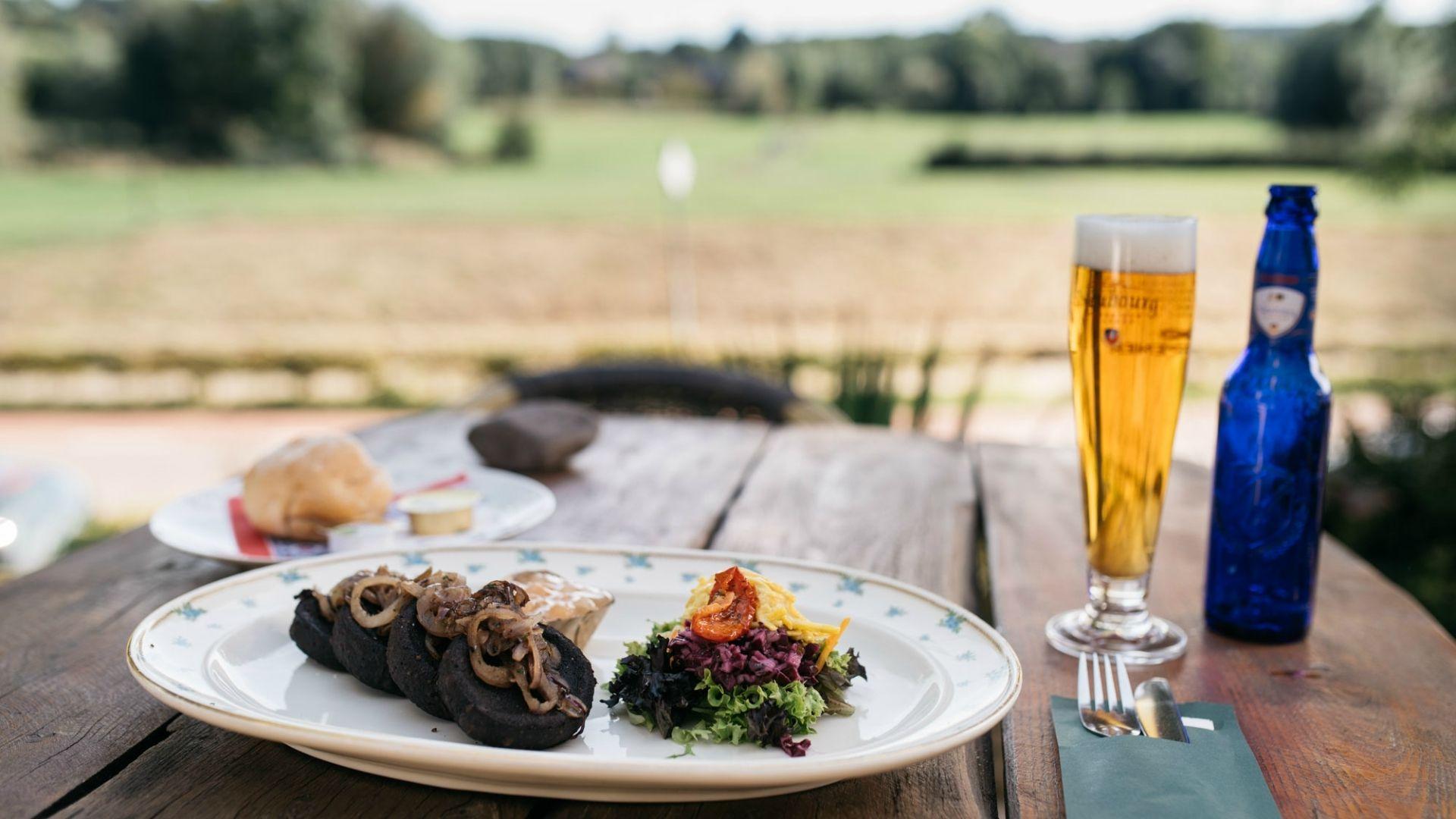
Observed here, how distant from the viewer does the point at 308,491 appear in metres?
1.33

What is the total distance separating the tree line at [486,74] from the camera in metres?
15.2

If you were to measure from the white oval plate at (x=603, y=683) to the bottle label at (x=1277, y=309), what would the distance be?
401 millimetres

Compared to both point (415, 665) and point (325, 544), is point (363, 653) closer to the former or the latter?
point (415, 665)

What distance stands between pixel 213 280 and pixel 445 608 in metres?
13.9

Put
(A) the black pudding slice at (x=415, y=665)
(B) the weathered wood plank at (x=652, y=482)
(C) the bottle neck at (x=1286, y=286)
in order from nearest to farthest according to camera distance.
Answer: (A) the black pudding slice at (x=415, y=665), (C) the bottle neck at (x=1286, y=286), (B) the weathered wood plank at (x=652, y=482)

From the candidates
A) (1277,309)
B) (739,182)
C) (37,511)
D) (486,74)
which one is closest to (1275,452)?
(1277,309)

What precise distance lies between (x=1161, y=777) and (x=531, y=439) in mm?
1175

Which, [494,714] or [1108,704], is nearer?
[494,714]

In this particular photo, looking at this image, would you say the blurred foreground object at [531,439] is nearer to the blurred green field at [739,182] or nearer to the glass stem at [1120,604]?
the glass stem at [1120,604]

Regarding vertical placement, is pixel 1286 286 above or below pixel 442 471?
above

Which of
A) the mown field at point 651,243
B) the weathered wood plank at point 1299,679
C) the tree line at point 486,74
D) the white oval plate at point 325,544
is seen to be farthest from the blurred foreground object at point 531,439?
the tree line at point 486,74

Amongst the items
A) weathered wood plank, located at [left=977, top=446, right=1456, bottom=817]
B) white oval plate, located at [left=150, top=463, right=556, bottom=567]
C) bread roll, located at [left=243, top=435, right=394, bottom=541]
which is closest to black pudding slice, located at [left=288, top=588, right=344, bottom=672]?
white oval plate, located at [left=150, top=463, right=556, bottom=567]

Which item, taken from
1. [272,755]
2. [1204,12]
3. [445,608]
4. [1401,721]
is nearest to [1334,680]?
[1401,721]

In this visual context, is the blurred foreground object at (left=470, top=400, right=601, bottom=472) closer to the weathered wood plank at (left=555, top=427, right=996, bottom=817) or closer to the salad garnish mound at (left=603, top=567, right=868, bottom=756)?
the weathered wood plank at (left=555, top=427, right=996, bottom=817)
